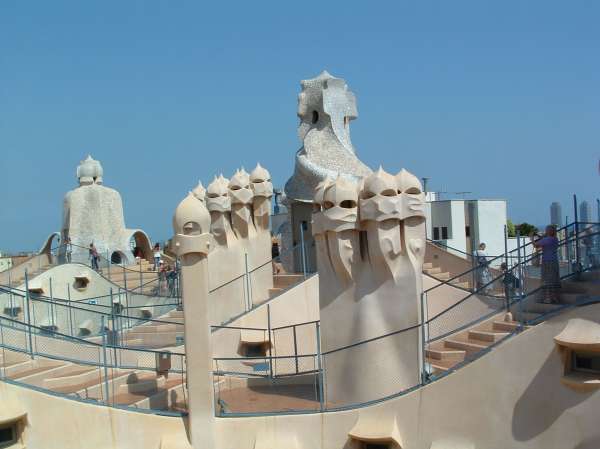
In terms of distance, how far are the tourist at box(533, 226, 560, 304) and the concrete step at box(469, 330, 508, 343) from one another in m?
0.93

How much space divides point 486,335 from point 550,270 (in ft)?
4.96

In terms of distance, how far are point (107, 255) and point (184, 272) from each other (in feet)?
53.4

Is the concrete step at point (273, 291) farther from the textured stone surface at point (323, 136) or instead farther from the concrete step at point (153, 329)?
the textured stone surface at point (323, 136)

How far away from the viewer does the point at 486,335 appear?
34.7 ft

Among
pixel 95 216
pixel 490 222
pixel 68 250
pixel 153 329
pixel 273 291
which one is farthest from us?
pixel 490 222

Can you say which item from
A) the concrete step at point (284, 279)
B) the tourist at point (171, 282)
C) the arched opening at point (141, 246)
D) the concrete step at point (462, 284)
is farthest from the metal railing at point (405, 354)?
the arched opening at point (141, 246)

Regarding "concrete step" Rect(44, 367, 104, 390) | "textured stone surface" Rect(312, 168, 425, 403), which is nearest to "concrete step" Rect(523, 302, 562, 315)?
"textured stone surface" Rect(312, 168, 425, 403)

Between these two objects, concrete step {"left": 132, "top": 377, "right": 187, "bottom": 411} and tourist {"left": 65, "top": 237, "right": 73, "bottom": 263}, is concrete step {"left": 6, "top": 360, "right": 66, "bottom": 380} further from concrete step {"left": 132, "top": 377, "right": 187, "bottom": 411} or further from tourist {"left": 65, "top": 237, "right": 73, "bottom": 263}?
tourist {"left": 65, "top": 237, "right": 73, "bottom": 263}

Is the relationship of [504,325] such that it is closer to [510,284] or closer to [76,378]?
[510,284]

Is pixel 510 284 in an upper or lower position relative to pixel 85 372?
upper

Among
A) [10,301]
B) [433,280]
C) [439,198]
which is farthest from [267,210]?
[439,198]

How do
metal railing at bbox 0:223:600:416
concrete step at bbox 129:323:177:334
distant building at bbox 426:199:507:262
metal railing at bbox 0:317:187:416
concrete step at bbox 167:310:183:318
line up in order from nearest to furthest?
1. metal railing at bbox 0:223:600:416
2. metal railing at bbox 0:317:187:416
3. concrete step at bbox 129:323:177:334
4. concrete step at bbox 167:310:183:318
5. distant building at bbox 426:199:507:262

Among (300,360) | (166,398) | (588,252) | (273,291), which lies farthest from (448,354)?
(273,291)

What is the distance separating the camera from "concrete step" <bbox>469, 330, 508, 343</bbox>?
1031cm
